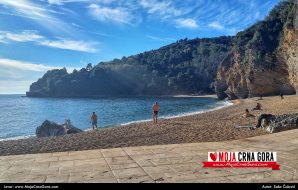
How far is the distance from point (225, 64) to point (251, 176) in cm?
8214

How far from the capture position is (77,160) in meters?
7.23

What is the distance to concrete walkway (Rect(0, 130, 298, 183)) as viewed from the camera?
18.0ft

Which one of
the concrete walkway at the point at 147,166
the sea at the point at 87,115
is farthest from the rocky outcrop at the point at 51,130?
the concrete walkway at the point at 147,166

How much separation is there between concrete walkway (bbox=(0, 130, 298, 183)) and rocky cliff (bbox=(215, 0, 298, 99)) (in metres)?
47.4

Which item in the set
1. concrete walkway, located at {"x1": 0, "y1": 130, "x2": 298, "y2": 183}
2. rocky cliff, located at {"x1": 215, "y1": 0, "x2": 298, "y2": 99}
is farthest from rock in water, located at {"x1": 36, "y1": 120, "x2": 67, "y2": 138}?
rocky cliff, located at {"x1": 215, "y1": 0, "x2": 298, "y2": 99}

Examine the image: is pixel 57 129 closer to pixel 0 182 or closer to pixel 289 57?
pixel 0 182

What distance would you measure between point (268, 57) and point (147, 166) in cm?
6229

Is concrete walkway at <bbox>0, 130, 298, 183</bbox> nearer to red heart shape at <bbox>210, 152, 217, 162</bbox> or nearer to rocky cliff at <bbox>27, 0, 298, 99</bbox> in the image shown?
red heart shape at <bbox>210, 152, 217, 162</bbox>

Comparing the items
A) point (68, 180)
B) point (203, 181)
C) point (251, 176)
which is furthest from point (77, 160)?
point (251, 176)

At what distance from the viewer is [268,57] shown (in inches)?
2511

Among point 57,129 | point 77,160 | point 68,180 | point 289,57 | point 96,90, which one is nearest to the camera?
point 68,180

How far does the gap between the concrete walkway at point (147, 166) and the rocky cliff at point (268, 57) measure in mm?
47370

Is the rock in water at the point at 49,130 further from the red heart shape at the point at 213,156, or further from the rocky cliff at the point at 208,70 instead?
the rocky cliff at the point at 208,70

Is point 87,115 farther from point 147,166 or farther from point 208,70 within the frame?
point 208,70
